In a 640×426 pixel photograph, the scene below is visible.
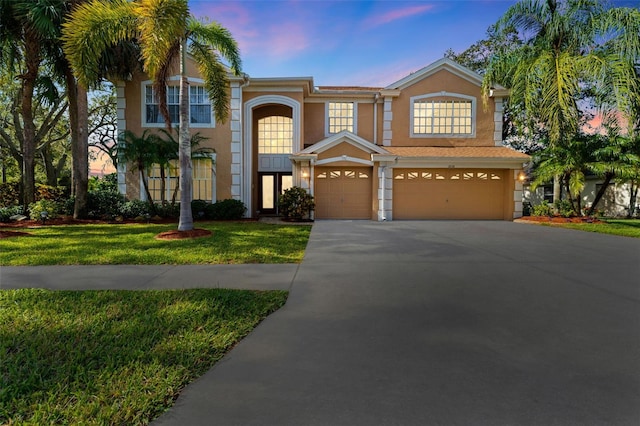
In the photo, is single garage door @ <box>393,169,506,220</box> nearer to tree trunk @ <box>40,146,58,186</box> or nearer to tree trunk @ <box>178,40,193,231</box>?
tree trunk @ <box>178,40,193,231</box>

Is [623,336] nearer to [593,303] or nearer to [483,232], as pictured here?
[593,303]

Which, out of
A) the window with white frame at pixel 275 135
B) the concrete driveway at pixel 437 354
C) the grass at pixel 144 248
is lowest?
the concrete driveway at pixel 437 354

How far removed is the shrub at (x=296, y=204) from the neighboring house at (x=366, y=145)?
27.1 inches

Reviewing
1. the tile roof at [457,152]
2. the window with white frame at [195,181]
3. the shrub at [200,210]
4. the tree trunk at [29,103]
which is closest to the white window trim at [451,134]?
the tile roof at [457,152]

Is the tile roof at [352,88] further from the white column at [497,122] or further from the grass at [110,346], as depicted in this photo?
the grass at [110,346]

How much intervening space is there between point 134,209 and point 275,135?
25.1 ft

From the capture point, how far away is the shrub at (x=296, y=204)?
14.1 m

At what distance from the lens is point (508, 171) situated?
1565 cm

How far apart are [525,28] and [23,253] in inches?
781

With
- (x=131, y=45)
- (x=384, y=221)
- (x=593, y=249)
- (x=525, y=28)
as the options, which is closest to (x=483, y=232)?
(x=593, y=249)

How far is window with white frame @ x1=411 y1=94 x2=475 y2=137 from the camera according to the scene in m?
16.5

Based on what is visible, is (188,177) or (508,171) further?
(508,171)

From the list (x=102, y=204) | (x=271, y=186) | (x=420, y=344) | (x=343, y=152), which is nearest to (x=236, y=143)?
(x=271, y=186)

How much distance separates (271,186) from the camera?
17750mm
